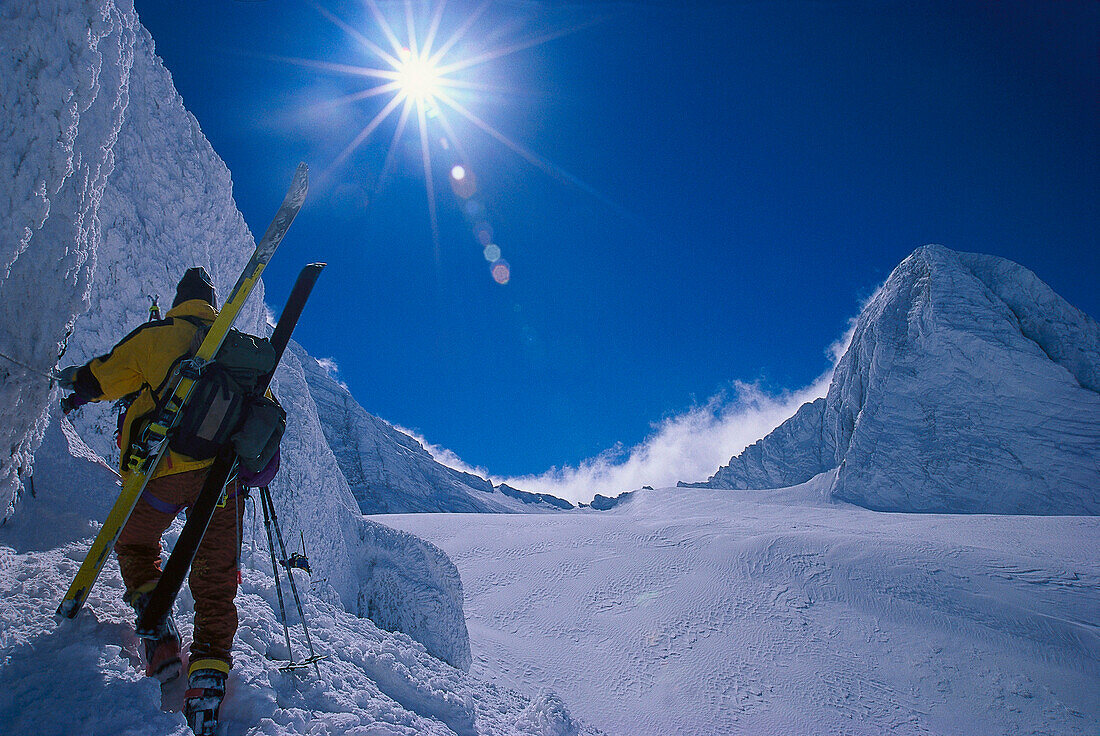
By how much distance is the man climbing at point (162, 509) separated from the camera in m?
2.66

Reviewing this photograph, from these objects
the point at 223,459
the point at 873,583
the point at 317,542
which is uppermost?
the point at 873,583

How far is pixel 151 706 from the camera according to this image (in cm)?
224

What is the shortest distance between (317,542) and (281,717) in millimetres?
7498

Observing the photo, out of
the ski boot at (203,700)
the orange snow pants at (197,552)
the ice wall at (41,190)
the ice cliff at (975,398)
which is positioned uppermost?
the ice cliff at (975,398)

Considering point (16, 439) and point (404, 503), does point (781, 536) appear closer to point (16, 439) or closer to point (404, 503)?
point (16, 439)

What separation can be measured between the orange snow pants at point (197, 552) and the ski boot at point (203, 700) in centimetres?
17

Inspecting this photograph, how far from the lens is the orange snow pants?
8.96ft

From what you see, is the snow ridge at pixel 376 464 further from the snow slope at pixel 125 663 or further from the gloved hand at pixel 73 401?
the gloved hand at pixel 73 401

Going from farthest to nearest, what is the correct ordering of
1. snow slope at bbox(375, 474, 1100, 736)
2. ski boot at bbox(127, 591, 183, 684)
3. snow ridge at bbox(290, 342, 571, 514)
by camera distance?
snow ridge at bbox(290, 342, 571, 514) → snow slope at bbox(375, 474, 1100, 736) → ski boot at bbox(127, 591, 183, 684)

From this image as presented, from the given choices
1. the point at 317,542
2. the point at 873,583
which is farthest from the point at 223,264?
the point at 873,583

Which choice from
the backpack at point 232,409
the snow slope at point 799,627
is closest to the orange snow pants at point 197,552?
the backpack at point 232,409

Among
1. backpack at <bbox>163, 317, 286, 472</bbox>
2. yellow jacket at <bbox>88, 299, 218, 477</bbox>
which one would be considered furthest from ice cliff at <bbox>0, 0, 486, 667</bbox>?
backpack at <bbox>163, 317, 286, 472</bbox>

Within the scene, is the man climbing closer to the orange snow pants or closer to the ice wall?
the orange snow pants

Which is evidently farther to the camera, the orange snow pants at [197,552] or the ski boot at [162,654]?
the orange snow pants at [197,552]
